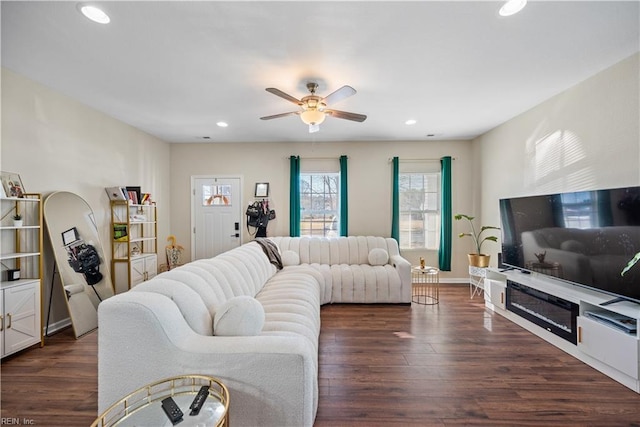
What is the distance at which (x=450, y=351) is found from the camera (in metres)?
2.57

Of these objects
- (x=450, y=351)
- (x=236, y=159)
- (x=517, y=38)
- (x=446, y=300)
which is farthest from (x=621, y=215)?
(x=236, y=159)

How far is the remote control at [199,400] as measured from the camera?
111 cm

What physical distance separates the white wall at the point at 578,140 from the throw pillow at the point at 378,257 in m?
1.99

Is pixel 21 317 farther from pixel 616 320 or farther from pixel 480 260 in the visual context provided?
pixel 480 260

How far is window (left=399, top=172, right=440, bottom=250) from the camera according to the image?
5148 millimetres

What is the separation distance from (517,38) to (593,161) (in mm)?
1558

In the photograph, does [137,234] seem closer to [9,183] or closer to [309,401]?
[9,183]

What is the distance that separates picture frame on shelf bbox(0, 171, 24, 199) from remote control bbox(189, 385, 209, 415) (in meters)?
2.81

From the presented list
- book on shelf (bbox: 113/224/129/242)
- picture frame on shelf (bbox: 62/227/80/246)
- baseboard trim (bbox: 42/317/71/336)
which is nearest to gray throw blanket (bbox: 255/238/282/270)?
book on shelf (bbox: 113/224/129/242)

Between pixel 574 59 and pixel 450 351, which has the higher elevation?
pixel 574 59

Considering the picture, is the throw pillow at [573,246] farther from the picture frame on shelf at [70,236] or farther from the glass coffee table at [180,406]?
the picture frame on shelf at [70,236]

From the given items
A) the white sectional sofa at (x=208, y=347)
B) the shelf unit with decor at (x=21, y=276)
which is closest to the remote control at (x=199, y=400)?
the white sectional sofa at (x=208, y=347)

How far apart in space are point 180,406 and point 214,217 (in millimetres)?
4413

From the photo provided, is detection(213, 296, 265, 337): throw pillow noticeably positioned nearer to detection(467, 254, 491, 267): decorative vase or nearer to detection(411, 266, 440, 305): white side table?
detection(411, 266, 440, 305): white side table
